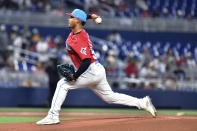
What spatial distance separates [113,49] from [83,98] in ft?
10.3

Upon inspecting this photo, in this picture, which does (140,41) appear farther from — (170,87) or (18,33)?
(18,33)

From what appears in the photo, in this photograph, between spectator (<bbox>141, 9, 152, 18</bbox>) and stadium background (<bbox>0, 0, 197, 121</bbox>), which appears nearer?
stadium background (<bbox>0, 0, 197, 121</bbox>)

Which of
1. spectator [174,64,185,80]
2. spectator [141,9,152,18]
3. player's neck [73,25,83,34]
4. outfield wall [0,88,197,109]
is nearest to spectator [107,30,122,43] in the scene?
spectator [141,9,152,18]

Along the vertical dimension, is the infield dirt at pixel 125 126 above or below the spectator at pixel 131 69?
above

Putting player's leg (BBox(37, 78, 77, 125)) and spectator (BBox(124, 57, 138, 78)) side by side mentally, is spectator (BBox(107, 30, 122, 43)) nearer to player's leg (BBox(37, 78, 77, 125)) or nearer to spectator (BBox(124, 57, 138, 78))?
spectator (BBox(124, 57, 138, 78))

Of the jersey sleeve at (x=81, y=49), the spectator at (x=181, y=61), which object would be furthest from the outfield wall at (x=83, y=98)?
the jersey sleeve at (x=81, y=49)

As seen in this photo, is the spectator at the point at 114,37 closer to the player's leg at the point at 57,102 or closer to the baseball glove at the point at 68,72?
the baseball glove at the point at 68,72

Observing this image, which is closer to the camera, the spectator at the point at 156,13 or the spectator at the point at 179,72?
the spectator at the point at 179,72

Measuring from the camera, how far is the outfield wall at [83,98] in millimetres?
17172

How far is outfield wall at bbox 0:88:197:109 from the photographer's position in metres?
17.2

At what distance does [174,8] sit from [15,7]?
8.45 meters

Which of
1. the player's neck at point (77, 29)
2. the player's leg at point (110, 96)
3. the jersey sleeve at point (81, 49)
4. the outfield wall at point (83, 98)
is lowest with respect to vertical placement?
the outfield wall at point (83, 98)

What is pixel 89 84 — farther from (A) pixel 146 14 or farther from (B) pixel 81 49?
(A) pixel 146 14

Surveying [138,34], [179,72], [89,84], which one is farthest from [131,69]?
[89,84]
